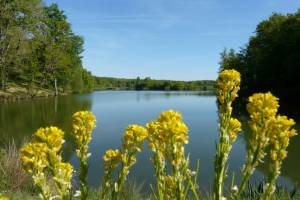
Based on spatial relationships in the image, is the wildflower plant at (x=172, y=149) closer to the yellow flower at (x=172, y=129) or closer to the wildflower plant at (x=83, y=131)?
the yellow flower at (x=172, y=129)

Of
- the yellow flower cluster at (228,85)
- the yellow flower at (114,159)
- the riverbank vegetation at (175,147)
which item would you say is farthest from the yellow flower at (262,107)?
the yellow flower at (114,159)

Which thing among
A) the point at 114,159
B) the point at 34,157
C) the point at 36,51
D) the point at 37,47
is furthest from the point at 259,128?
the point at 36,51

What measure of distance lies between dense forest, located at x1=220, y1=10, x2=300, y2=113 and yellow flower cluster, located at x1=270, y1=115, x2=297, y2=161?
2735 cm

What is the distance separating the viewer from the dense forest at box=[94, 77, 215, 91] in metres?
120

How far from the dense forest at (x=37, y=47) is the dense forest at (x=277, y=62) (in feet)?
78.0

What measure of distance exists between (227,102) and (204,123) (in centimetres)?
1868

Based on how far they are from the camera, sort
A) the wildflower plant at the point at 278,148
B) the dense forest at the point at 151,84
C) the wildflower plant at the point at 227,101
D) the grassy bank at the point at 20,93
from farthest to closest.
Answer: the dense forest at the point at 151,84, the grassy bank at the point at 20,93, the wildflower plant at the point at 227,101, the wildflower plant at the point at 278,148

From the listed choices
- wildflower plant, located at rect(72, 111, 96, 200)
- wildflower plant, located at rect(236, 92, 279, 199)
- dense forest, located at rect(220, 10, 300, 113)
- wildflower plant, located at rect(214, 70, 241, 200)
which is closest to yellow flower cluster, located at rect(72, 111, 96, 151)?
wildflower plant, located at rect(72, 111, 96, 200)

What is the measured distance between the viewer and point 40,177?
4.00ft

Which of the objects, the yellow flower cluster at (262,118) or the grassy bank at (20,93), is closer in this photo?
the yellow flower cluster at (262,118)

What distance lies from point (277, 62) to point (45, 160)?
31832 millimetres

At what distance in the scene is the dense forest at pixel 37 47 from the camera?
38594mm

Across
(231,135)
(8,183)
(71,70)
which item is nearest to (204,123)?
(8,183)

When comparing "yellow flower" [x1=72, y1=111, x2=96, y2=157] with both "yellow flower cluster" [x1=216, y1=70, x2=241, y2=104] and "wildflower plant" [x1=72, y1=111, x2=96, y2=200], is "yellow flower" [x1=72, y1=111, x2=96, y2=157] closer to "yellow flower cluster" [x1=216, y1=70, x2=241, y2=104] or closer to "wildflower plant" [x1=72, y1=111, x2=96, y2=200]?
"wildflower plant" [x1=72, y1=111, x2=96, y2=200]
